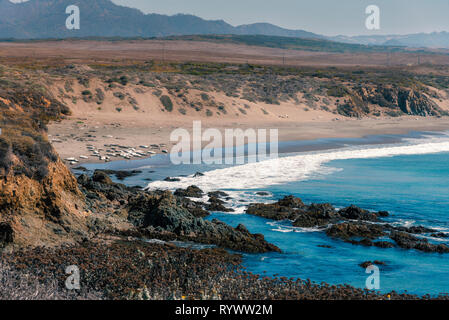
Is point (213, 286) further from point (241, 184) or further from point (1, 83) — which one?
point (1, 83)

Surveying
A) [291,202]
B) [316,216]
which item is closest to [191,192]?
[291,202]

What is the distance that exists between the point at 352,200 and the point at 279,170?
23.4 ft

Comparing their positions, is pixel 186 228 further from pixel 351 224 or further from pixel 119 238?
pixel 351 224

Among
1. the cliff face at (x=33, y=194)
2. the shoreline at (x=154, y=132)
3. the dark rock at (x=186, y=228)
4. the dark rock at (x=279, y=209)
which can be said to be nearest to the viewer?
the cliff face at (x=33, y=194)

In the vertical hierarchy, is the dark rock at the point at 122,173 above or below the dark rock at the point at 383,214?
above

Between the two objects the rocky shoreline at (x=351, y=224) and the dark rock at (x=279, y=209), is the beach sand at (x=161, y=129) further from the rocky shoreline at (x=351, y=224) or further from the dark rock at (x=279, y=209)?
the rocky shoreline at (x=351, y=224)

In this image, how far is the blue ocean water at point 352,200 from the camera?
1292cm

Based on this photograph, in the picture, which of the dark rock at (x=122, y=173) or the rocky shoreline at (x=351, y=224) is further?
the dark rock at (x=122, y=173)

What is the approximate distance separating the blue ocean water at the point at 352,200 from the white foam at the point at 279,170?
10 cm

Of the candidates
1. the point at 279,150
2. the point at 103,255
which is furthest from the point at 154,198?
the point at 279,150
